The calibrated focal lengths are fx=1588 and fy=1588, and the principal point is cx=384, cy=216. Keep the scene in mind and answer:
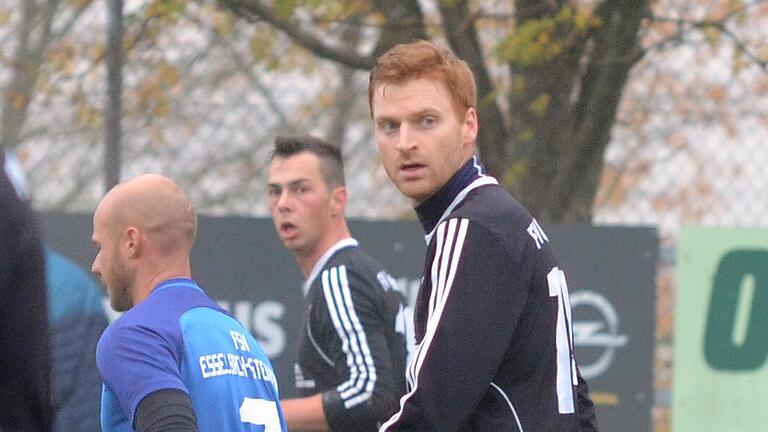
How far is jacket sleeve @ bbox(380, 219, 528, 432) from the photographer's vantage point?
3.50m

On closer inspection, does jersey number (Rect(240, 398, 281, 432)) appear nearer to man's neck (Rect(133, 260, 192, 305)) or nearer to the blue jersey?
the blue jersey

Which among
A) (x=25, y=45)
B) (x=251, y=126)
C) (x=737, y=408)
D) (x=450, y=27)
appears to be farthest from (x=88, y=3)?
(x=737, y=408)

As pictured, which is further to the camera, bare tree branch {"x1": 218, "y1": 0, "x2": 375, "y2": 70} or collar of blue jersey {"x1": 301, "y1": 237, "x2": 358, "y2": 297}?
bare tree branch {"x1": 218, "y1": 0, "x2": 375, "y2": 70}

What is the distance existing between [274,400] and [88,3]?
3975 millimetres

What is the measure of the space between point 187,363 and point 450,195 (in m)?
0.73

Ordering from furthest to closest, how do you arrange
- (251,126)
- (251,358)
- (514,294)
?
(251,126), (251,358), (514,294)

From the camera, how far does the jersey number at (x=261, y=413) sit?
3.78m

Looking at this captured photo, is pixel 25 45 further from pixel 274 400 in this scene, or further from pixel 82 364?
pixel 274 400

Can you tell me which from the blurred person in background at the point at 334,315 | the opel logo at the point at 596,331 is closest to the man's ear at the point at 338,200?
the blurred person in background at the point at 334,315

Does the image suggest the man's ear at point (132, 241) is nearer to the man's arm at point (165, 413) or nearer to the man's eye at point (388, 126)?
the man's arm at point (165, 413)

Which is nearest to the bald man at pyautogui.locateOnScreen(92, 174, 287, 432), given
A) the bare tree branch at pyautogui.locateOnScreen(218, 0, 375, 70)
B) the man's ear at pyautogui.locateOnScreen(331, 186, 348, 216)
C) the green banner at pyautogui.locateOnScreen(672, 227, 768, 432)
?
the man's ear at pyautogui.locateOnScreen(331, 186, 348, 216)

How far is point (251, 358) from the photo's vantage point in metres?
3.88

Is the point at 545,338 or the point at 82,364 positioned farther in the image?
the point at 82,364

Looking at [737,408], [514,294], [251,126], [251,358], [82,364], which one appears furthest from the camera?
[251,126]
